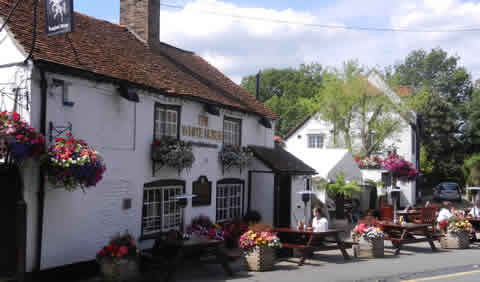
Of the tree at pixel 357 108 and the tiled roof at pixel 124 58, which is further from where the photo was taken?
the tree at pixel 357 108

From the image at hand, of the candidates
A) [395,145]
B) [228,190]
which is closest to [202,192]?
[228,190]

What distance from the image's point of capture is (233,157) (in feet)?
49.2

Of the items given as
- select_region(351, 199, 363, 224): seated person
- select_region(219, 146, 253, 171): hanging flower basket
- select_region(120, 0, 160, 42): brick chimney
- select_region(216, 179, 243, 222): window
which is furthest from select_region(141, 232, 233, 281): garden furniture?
select_region(351, 199, 363, 224): seated person

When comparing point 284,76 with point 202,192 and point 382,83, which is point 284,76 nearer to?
point 382,83

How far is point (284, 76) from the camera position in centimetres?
5706

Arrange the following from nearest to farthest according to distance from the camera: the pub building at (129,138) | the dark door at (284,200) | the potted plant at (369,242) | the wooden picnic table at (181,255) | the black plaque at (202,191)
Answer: the pub building at (129,138) < the wooden picnic table at (181,255) < the potted plant at (369,242) < the black plaque at (202,191) < the dark door at (284,200)

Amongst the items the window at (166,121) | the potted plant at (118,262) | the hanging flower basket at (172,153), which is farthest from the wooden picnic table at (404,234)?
the potted plant at (118,262)

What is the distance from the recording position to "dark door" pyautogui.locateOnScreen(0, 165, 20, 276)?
893 centimetres

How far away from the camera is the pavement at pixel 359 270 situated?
404 inches

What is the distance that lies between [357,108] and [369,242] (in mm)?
15283

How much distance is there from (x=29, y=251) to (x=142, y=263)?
2.66 metres

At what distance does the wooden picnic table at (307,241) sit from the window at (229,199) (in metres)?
2.65

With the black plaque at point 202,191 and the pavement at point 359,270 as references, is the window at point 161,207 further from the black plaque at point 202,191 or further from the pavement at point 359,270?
the pavement at point 359,270

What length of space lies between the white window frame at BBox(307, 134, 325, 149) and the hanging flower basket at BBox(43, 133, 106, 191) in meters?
27.2
